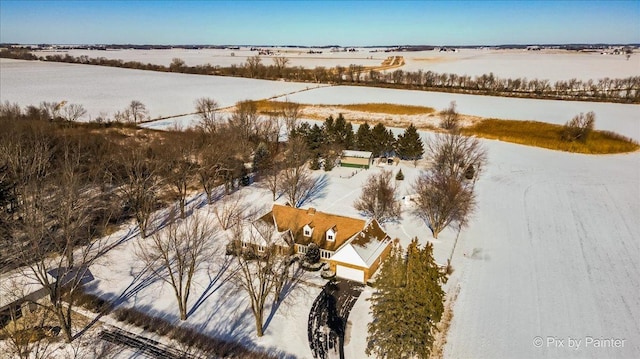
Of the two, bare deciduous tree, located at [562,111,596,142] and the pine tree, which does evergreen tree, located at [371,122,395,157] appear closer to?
bare deciduous tree, located at [562,111,596,142]

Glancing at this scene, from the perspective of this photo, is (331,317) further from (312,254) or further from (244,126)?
(244,126)

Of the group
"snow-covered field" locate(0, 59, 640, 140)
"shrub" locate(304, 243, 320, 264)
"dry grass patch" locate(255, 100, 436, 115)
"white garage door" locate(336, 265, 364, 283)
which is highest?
"snow-covered field" locate(0, 59, 640, 140)

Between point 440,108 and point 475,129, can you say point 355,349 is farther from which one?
point 440,108

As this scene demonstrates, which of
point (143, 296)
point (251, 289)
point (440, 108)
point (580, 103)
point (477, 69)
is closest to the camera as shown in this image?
point (251, 289)

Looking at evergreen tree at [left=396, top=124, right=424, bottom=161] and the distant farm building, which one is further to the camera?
evergreen tree at [left=396, top=124, right=424, bottom=161]

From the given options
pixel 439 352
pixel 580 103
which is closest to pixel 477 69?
pixel 580 103

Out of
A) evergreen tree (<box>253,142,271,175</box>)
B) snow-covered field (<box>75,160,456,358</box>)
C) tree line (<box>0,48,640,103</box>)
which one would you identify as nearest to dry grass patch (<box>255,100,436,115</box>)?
tree line (<box>0,48,640,103</box>)

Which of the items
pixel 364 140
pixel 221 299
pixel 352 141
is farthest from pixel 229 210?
pixel 352 141
